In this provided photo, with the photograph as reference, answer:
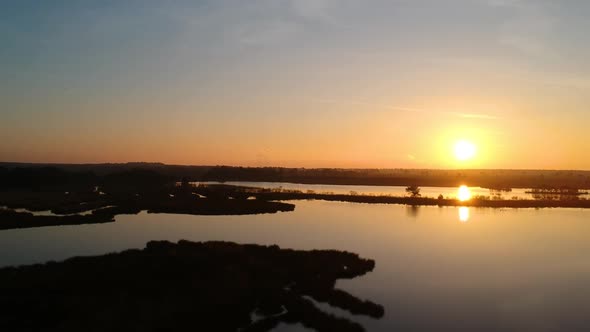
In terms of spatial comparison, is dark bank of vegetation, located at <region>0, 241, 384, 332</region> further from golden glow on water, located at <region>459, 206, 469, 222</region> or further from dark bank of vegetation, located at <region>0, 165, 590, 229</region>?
golden glow on water, located at <region>459, 206, 469, 222</region>

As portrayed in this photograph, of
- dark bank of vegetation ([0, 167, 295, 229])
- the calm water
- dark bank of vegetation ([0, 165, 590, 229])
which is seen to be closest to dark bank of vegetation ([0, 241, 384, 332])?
the calm water

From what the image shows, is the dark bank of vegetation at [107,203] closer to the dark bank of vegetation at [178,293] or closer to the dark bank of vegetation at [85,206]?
the dark bank of vegetation at [85,206]

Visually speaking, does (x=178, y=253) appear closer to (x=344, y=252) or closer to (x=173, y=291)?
(x=173, y=291)

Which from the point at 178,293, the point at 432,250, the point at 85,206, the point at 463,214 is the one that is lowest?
the point at 432,250

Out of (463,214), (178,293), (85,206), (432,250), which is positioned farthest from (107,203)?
(463,214)

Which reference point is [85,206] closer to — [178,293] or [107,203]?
[107,203]

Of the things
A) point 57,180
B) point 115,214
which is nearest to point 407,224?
point 115,214
